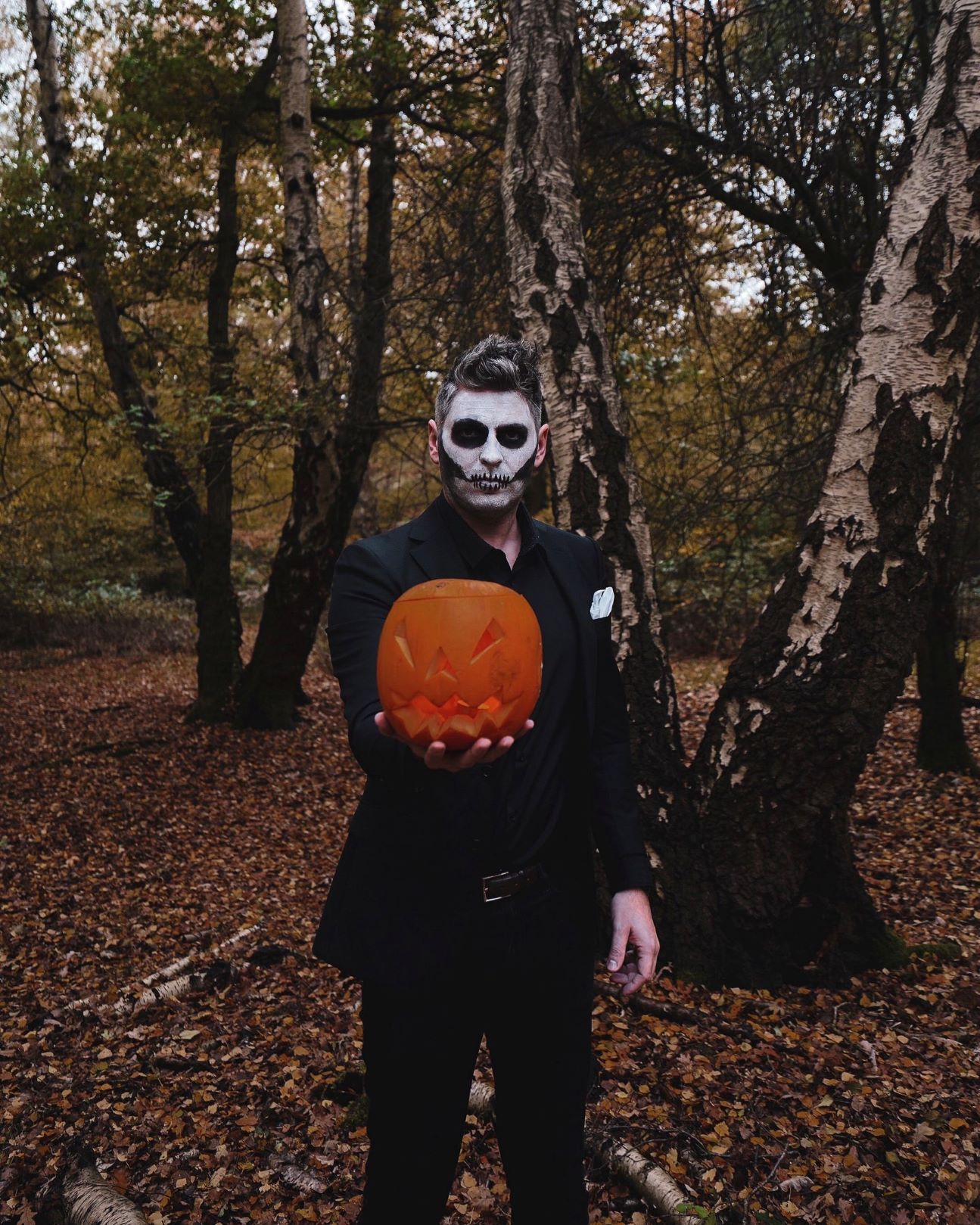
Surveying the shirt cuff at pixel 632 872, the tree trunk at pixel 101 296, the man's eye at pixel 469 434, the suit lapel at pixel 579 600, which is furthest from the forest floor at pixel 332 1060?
the tree trunk at pixel 101 296

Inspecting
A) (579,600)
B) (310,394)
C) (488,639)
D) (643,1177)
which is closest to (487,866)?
(488,639)

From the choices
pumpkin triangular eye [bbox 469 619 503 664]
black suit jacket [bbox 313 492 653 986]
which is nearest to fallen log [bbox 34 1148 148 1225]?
black suit jacket [bbox 313 492 653 986]

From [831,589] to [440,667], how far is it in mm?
2290

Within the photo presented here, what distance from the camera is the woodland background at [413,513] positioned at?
9.37ft

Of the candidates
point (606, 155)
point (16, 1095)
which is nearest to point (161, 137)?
point (606, 155)

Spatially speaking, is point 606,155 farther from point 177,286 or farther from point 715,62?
point 177,286

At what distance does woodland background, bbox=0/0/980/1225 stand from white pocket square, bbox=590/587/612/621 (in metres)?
1.69

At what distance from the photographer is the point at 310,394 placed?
727cm

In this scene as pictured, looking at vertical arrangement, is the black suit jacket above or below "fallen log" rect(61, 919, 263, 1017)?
above

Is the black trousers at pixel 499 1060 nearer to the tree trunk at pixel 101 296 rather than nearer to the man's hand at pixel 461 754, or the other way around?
the man's hand at pixel 461 754

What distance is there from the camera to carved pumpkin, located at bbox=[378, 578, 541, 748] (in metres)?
1.40

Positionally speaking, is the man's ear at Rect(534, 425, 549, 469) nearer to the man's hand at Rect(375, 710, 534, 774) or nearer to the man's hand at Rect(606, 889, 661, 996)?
the man's hand at Rect(375, 710, 534, 774)

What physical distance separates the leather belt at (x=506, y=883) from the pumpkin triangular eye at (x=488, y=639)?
0.48m

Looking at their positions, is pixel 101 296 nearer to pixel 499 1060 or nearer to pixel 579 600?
pixel 579 600
